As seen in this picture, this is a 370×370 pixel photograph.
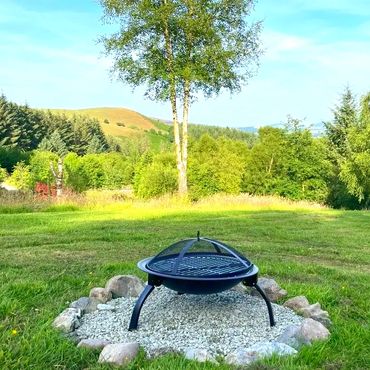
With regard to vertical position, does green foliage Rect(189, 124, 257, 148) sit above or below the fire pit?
above

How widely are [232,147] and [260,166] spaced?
3727mm

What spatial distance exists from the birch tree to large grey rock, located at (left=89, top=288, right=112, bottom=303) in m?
12.6

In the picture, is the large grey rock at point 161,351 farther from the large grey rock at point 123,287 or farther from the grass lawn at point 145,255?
the large grey rock at point 123,287

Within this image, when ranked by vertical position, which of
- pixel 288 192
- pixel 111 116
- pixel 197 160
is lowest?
pixel 288 192

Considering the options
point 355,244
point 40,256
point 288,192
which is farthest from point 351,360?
point 288,192

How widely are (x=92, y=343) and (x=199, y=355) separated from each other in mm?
695

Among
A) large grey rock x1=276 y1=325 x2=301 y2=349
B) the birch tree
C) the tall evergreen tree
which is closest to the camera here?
large grey rock x1=276 y1=325 x2=301 y2=349

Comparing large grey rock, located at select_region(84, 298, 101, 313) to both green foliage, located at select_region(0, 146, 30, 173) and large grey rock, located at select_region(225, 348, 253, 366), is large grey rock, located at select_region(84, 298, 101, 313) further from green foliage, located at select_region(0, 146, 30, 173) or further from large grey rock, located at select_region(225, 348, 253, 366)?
green foliage, located at select_region(0, 146, 30, 173)

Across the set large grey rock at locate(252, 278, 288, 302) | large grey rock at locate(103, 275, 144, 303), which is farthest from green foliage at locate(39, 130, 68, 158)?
large grey rock at locate(252, 278, 288, 302)

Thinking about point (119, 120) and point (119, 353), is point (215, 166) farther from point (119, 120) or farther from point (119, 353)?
point (119, 120)

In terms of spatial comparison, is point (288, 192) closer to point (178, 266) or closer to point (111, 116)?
point (178, 266)

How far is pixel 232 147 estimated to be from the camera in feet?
98.5

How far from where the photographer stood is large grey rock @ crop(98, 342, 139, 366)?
9.06 ft

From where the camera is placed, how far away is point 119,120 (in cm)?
8425
